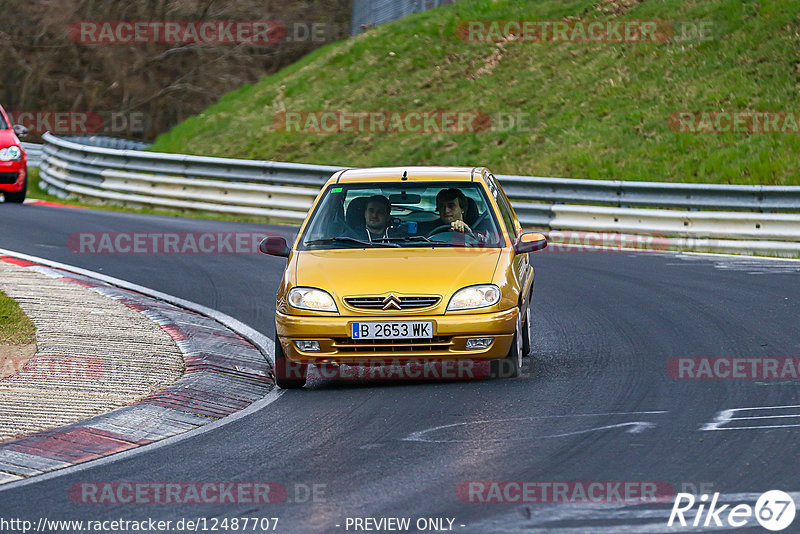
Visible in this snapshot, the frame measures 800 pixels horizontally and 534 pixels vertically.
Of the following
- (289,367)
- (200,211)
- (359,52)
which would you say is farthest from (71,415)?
(359,52)

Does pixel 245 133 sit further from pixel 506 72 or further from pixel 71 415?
pixel 71 415

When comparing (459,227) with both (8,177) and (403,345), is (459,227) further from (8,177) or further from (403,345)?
(8,177)

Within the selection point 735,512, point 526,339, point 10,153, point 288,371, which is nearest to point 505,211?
point 526,339

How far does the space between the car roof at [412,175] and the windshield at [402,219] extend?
0.18ft

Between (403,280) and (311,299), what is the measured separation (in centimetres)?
67

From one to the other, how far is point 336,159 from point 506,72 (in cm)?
475

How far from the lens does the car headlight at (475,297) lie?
852 centimetres

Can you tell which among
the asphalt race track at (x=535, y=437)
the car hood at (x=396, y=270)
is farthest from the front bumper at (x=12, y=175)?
the car hood at (x=396, y=270)

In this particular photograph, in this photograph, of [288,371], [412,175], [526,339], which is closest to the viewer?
[288,371]

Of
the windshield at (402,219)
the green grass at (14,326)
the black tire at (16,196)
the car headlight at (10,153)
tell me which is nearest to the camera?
the windshield at (402,219)

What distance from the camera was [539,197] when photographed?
64.2ft

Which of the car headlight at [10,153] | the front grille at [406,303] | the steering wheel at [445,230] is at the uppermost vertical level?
the car headlight at [10,153]

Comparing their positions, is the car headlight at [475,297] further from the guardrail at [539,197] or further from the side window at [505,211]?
the guardrail at [539,197]

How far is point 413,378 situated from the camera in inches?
354
